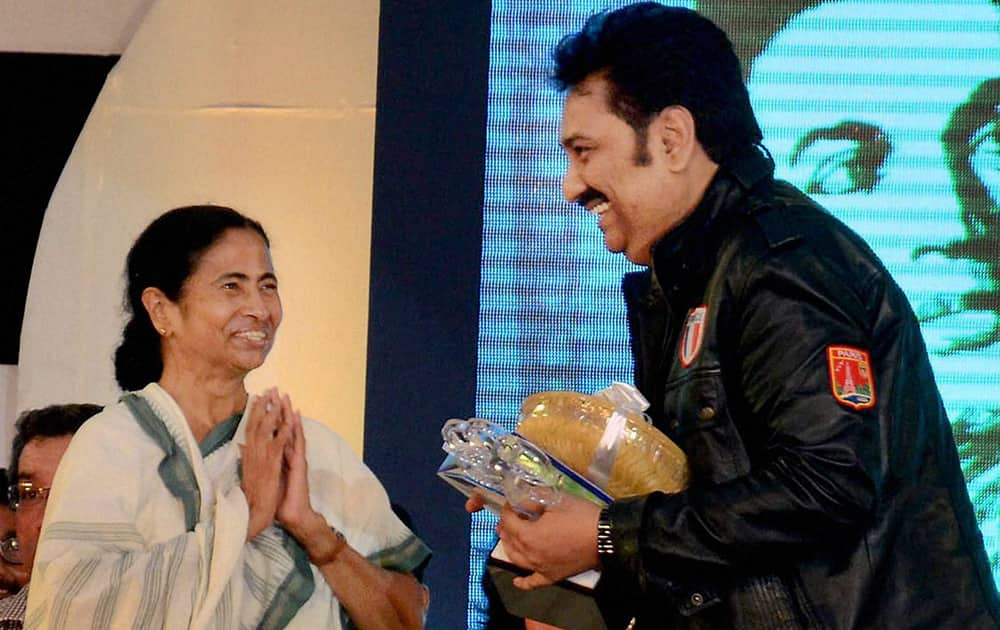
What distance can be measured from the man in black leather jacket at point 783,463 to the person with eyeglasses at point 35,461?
166cm

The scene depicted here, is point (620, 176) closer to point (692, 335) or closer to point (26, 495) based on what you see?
point (692, 335)

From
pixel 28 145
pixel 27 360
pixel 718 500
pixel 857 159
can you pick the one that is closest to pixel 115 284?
pixel 27 360

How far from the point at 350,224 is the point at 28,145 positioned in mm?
969

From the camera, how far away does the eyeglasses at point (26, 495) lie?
3154 millimetres

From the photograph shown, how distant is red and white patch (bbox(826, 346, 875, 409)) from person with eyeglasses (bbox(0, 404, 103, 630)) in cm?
198

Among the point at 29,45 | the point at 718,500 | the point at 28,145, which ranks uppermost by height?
the point at 29,45

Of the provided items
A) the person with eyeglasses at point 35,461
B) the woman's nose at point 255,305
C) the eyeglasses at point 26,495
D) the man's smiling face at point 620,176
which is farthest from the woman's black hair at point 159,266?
Answer: the man's smiling face at point 620,176

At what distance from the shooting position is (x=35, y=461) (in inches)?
124

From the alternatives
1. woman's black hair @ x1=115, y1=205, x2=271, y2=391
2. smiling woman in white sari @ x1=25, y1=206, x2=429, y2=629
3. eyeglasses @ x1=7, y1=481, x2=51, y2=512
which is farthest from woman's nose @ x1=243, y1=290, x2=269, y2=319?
eyeglasses @ x1=7, y1=481, x2=51, y2=512

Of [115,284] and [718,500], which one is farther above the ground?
[115,284]

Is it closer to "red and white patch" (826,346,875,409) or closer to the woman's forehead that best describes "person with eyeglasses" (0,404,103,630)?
the woman's forehead

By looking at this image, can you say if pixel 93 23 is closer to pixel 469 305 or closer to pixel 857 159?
pixel 469 305

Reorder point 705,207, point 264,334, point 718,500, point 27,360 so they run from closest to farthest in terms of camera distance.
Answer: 1. point 718,500
2. point 705,207
3. point 264,334
4. point 27,360

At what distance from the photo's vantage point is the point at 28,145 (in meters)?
3.48
